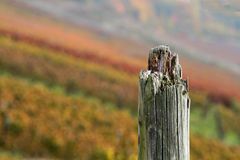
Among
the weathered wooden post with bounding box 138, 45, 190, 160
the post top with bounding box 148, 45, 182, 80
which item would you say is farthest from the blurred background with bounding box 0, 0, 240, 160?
the weathered wooden post with bounding box 138, 45, 190, 160

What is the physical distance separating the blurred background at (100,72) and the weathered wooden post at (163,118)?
632mm

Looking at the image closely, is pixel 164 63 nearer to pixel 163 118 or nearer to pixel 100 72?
pixel 163 118

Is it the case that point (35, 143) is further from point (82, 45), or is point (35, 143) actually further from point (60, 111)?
point (82, 45)

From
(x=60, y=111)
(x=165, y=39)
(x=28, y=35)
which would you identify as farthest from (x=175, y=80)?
(x=165, y=39)

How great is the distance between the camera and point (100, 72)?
1584 cm

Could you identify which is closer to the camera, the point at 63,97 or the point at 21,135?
the point at 21,135

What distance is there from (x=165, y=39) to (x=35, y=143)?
38.5 feet

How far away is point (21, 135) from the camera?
10664 millimetres

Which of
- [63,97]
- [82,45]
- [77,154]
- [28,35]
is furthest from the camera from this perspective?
[82,45]

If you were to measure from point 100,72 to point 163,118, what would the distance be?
12894mm

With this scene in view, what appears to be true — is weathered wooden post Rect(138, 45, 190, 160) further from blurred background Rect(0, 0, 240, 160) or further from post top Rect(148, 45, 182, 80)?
blurred background Rect(0, 0, 240, 160)

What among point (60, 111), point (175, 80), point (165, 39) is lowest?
point (175, 80)

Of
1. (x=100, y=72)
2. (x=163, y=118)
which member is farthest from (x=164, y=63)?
(x=100, y=72)

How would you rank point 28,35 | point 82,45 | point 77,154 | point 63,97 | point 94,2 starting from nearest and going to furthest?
point 77,154 → point 63,97 → point 28,35 → point 82,45 → point 94,2
